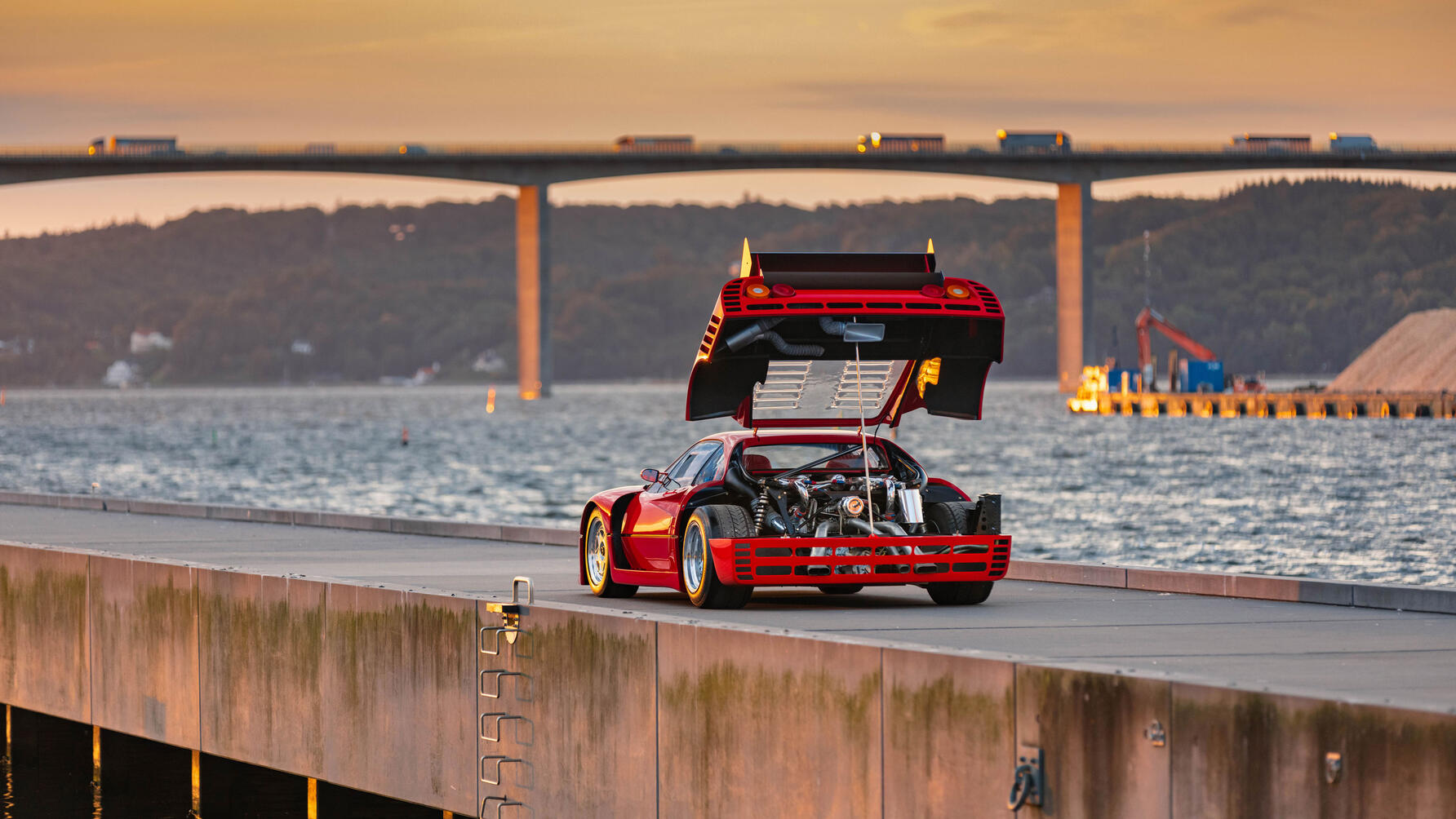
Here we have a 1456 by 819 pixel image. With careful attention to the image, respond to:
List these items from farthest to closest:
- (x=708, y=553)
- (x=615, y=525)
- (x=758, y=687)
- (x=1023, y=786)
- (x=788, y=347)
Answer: (x=615, y=525), (x=788, y=347), (x=708, y=553), (x=758, y=687), (x=1023, y=786)

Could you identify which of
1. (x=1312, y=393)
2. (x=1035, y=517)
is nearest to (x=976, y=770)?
(x=1035, y=517)

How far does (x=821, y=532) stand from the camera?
15047mm

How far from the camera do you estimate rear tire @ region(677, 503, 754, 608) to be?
49.3 feet

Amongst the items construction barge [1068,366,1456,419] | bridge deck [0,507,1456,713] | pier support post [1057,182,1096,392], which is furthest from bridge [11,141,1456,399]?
bridge deck [0,507,1456,713]

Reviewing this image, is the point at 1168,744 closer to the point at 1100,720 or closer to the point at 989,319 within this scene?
the point at 1100,720

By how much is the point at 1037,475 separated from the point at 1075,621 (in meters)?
81.3

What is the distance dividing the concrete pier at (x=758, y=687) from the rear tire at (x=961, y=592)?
0.49ft

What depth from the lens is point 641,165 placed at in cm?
16388

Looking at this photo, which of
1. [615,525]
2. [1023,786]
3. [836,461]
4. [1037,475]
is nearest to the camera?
[1023,786]

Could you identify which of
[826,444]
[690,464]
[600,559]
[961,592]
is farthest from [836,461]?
[600,559]

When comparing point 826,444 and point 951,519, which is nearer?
point 951,519

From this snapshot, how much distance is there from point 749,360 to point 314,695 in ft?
13.0

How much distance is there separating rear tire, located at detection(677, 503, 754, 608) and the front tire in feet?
3.94

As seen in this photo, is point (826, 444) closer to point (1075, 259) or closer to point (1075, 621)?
point (1075, 621)
